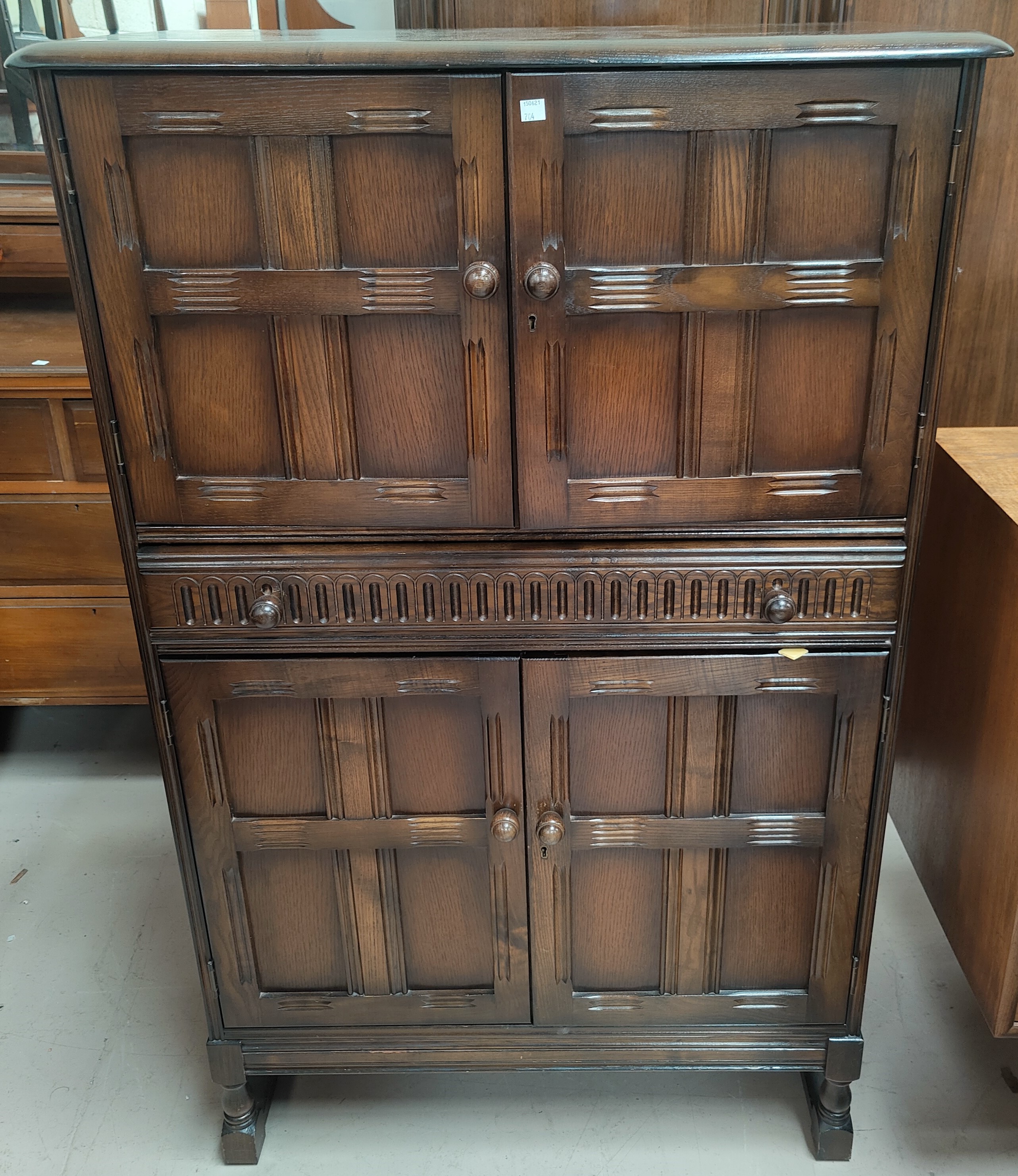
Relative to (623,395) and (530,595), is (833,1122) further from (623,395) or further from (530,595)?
(623,395)

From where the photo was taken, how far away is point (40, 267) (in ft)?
7.17

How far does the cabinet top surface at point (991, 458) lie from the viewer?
1470mm

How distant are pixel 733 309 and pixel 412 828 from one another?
30.6 inches

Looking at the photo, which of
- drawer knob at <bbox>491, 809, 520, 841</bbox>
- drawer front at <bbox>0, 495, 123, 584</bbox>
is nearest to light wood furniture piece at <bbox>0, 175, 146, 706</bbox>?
drawer front at <bbox>0, 495, 123, 584</bbox>

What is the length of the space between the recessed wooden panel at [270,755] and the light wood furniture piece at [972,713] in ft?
3.08

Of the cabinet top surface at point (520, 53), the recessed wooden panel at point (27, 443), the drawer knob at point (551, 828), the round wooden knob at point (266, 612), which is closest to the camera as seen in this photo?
the cabinet top surface at point (520, 53)

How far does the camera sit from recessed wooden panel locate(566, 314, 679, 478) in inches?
46.4

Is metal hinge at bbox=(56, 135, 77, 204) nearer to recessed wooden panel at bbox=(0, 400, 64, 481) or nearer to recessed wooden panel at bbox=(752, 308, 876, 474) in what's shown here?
recessed wooden panel at bbox=(752, 308, 876, 474)

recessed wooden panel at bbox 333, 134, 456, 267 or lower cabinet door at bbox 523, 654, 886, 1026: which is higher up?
recessed wooden panel at bbox 333, 134, 456, 267

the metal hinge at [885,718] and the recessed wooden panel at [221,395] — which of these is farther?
the metal hinge at [885,718]

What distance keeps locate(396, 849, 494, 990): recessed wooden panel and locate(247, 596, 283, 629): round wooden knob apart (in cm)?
38

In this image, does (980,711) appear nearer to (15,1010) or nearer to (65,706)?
(15,1010)

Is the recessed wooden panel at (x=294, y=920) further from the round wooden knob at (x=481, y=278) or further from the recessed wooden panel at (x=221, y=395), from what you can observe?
the round wooden knob at (x=481, y=278)

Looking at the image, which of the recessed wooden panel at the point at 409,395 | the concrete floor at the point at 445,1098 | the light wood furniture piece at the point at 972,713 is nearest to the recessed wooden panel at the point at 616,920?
the concrete floor at the point at 445,1098
